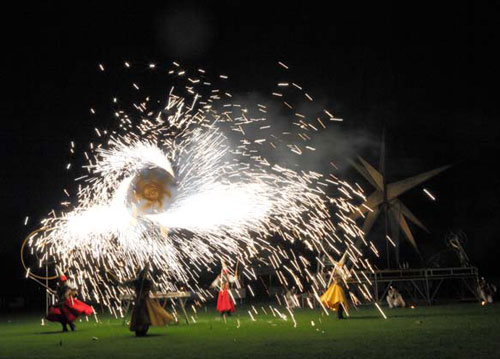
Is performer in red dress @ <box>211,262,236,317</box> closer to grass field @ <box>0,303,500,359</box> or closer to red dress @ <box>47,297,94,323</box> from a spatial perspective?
grass field @ <box>0,303,500,359</box>

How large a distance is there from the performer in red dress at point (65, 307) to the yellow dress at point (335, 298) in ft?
21.5

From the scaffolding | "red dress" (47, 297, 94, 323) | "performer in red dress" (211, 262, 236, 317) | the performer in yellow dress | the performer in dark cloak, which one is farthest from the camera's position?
the scaffolding

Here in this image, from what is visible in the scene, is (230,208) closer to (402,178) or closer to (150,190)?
(150,190)

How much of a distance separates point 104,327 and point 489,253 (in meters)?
21.4

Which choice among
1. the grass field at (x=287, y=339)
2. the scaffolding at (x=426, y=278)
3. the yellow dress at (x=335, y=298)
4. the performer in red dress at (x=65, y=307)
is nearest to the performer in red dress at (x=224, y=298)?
the grass field at (x=287, y=339)

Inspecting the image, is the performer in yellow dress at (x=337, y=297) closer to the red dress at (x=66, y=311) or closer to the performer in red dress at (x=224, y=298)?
the performer in red dress at (x=224, y=298)

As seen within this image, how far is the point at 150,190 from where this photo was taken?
16.9 m

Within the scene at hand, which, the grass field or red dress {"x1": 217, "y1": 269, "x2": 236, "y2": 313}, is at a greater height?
red dress {"x1": 217, "y1": 269, "x2": 236, "y2": 313}

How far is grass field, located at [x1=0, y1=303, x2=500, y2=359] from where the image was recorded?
1086cm

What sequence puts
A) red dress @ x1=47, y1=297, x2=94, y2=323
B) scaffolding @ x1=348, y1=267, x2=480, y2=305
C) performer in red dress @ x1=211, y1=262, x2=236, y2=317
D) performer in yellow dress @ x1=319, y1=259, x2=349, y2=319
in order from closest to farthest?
red dress @ x1=47, y1=297, x2=94, y2=323
performer in yellow dress @ x1=319, y1=259, x2=349, y2=319
performer in red dress @ x1=211, y1=262, x2=236, y2=317
scaffolding @ x1=348, y1=267, x2=480, y2=305

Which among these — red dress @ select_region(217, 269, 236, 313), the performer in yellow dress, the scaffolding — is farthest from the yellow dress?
the scaffolding

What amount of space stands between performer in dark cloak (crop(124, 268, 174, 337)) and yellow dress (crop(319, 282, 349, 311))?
4.70 meters

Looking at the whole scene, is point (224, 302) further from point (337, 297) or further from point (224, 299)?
point (337, 297)

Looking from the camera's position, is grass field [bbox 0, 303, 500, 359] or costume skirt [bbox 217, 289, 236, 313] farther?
costume skirt [bbox 217, 289, 236, 313]
